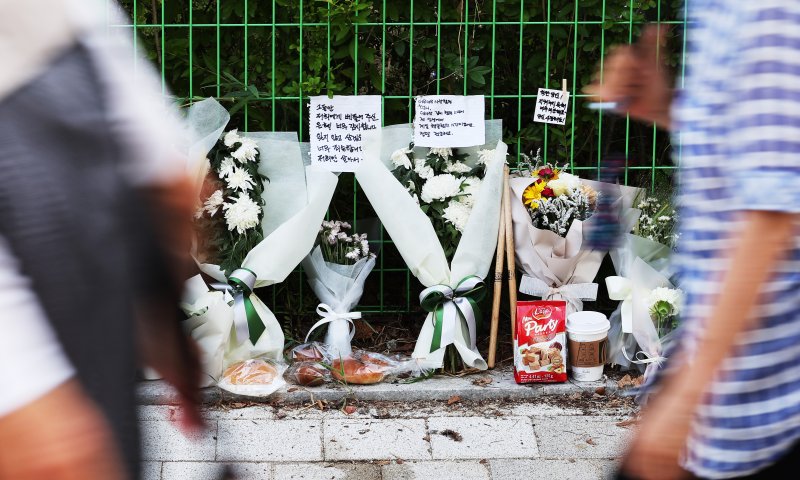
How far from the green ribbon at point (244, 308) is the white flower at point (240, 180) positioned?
0.40 meters

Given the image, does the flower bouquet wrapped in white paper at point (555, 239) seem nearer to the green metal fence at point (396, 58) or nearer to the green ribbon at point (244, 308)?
the green metal fence at point (396, 58)

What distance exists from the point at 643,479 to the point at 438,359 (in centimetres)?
326

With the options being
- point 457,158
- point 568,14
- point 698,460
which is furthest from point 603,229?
point 568,14

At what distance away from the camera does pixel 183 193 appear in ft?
5.08

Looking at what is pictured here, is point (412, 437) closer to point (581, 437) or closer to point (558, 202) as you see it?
point (581, 437)

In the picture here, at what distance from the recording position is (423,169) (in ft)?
17.4

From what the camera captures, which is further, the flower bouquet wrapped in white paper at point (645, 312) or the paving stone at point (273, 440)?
the flower bouquet wrapped in white paper at point (645, 312)

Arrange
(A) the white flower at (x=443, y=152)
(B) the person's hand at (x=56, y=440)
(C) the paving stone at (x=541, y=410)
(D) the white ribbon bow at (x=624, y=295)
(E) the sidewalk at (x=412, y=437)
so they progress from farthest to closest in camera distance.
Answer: (A) the white flower at (x=443, y=152) < (D) the white ribbon bow at (x=624, y=295) < (C) the paving stone at (x=541, y=410) < (E) the sidewalk at (x=412, y=437) < (B) the person's hand at (x=56, y=440)

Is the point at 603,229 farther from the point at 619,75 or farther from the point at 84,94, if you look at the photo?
the point at 84,94

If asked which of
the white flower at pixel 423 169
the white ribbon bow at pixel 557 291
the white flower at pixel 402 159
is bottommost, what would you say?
the white ribbon bow at pixel 557 291

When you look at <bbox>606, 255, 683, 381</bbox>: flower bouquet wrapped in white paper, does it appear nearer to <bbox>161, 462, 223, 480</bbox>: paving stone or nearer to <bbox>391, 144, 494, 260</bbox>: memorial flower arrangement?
<bbox>391, 144, 494, 260</bbox>: memorial flower arrangement

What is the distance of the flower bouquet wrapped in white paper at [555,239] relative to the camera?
5164mm

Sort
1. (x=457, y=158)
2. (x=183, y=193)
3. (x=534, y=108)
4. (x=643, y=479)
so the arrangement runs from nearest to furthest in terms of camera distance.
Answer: (x=183, y=193), (x=643, y=479), (x=457, y=158), (x=534, y=108)

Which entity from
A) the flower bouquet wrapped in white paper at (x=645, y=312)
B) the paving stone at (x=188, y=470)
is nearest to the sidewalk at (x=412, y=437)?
the paving stone at (x=188, y=470)
